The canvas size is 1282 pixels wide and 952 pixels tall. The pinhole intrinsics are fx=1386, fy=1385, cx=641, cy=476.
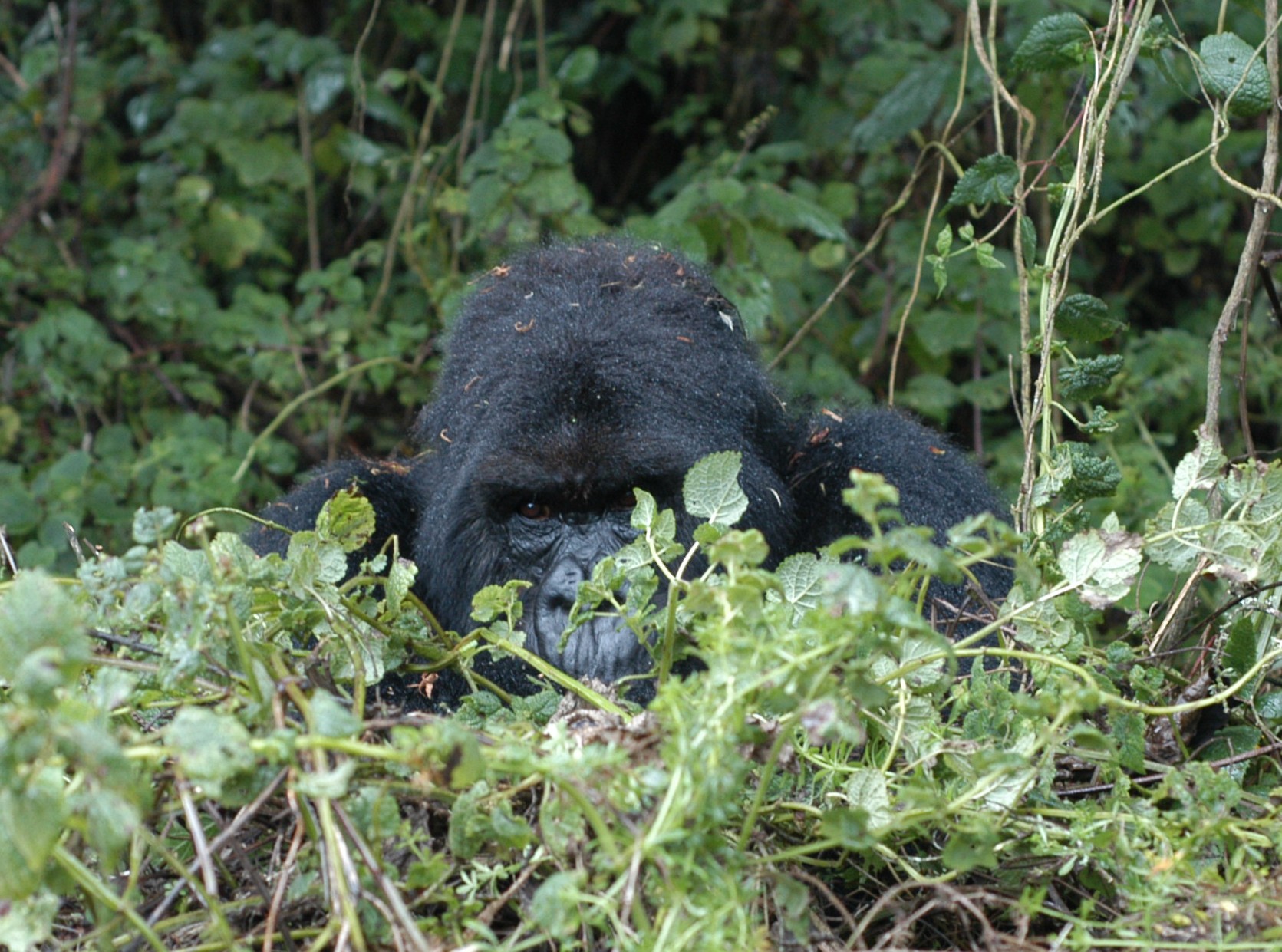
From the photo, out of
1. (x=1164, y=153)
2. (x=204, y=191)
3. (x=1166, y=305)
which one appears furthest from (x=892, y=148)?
(x=204, y=191)

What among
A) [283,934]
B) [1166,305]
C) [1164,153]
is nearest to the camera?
[283,934]

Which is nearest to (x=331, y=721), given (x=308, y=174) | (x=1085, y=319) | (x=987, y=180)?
(x=1085, y=319)

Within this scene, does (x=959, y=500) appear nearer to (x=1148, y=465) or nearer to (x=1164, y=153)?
Result: (x=1148, y=465)

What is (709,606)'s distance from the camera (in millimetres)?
1451

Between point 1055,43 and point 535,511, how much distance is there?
130 centimetres

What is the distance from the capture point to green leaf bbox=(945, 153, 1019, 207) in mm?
2398

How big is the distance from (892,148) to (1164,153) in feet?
3.34

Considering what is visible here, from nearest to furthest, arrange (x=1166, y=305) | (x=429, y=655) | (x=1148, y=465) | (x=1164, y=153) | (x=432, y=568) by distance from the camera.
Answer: (x=429, y=655), (x=432, y=568), (x=1148, y=465), (x=1164, y=153), (x=1166, y=305)

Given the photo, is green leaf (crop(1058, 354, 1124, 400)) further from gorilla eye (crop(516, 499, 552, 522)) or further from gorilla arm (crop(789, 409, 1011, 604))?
gorilla eye (crop(516, 499, 552, 522))

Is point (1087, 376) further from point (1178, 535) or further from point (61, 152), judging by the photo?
point (61, 152)

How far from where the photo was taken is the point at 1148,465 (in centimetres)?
379

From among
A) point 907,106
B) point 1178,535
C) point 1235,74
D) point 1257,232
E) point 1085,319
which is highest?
point 1235,74

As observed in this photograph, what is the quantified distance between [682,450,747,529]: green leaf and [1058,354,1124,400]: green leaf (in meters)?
0.74

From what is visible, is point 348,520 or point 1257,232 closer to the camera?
point 348,520
